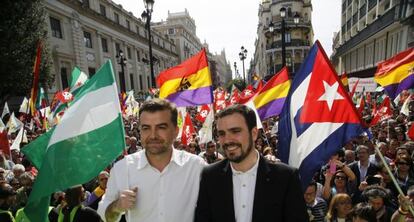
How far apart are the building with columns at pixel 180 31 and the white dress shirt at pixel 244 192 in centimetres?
7838

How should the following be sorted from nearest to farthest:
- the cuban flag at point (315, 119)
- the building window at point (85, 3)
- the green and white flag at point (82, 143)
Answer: the green and white flag at point (82, 143), the cuban flag at point (315, 119), the building window at point (85, 3)

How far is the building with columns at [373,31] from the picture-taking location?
2081 centimetres

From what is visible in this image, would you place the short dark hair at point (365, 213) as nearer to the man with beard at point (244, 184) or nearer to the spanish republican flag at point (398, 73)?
the man with beard at point (244, 184)

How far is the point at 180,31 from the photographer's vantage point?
8569cm

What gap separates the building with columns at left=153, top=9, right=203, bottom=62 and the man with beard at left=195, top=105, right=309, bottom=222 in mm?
78250

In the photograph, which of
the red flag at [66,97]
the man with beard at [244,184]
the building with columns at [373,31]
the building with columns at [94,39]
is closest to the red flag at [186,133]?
the red flag at [66,97]

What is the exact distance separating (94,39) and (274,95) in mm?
32287

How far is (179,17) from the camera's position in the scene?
99.0 meters

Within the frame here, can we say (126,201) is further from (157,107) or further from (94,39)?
(94,39)

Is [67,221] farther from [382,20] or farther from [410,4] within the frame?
[382,20]

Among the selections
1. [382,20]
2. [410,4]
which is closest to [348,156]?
[410,4]

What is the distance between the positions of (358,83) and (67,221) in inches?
509

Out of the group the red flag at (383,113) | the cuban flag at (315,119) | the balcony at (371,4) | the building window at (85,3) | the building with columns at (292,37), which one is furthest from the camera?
the building with columns at (292,37)

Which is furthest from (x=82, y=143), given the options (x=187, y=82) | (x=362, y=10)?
(x=362, y=10)
